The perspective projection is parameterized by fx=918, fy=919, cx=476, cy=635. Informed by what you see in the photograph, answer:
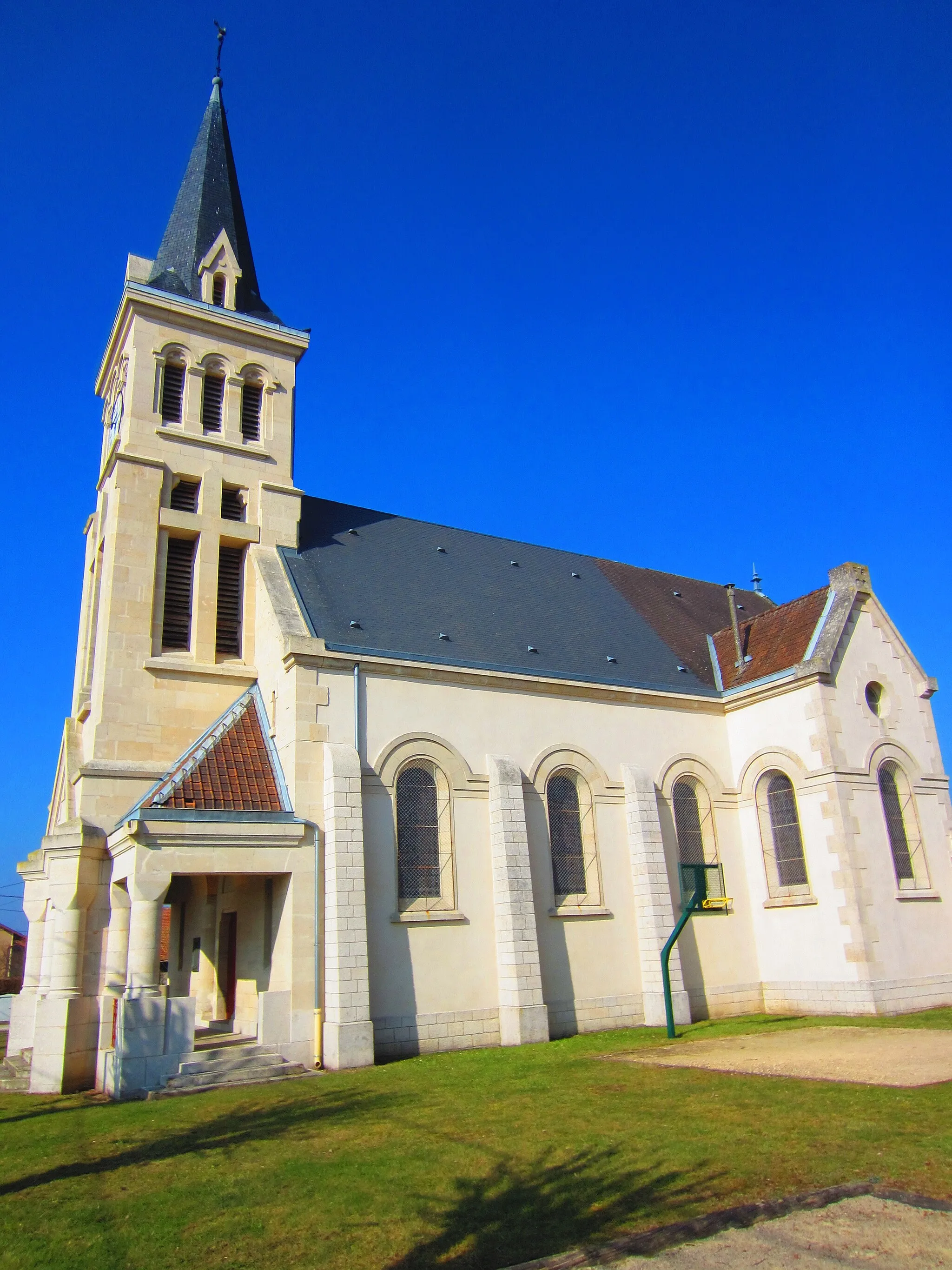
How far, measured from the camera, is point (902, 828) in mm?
22875

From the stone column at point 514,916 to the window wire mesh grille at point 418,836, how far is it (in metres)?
1.26

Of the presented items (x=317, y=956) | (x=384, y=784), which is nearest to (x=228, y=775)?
(x=384, y=784)

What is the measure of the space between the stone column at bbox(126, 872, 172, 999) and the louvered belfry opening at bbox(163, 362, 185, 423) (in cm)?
1210

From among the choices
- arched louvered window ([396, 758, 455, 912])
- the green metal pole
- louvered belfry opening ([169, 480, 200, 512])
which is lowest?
the green metal pole

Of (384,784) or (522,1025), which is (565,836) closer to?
(522,1025)

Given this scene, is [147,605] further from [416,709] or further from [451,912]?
[451,912]

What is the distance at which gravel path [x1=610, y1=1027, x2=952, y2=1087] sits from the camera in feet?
40.0

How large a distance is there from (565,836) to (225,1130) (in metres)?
11.2

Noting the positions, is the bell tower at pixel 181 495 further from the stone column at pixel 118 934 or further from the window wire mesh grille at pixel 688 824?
the window wire mesh grille at pixel 688 824

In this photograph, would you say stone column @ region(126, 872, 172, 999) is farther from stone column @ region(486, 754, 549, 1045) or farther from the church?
stone column @ region(486, 754, 549, 1045)

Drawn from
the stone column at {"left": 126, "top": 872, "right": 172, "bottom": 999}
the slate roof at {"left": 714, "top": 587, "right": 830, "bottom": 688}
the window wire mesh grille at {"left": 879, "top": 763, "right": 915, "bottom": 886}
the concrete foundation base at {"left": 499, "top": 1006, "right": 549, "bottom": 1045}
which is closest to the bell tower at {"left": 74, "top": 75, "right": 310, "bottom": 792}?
the stone column at {"left": 126, "top": 872, "right": 172, "bottom": 999}

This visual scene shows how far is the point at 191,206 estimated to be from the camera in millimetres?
26656

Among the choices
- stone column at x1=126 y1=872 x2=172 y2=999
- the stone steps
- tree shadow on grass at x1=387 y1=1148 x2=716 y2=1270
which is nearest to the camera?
tree shadow on grass at x1=387 y1=1148 x2=716 y2=1270

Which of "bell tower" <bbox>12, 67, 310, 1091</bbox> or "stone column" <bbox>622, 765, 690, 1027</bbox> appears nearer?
"bell tower" <bbox>12, 67, 310, 1091</bbox>
